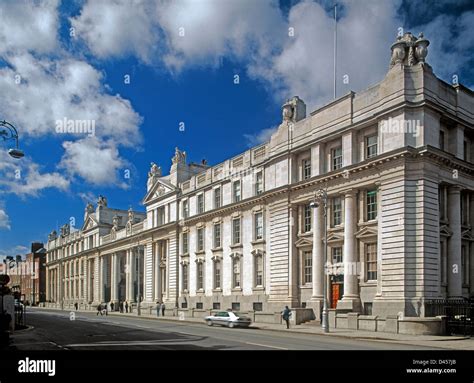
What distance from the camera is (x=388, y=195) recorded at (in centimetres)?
2892

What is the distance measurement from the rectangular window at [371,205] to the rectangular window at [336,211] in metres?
2.51

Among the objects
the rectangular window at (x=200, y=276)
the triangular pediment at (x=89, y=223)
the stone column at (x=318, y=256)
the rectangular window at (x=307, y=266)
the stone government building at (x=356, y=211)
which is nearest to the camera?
the stone government building at (x=356, y=211)

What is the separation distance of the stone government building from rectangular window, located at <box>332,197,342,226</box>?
83 millimetres

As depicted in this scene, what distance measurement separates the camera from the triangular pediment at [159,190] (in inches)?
2190

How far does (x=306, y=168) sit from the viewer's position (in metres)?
36.7

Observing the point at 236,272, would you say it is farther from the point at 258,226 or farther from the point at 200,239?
the point at 200,239

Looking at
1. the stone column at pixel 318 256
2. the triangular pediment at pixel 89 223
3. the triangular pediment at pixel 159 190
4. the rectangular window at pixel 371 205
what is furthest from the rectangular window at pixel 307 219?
the triangular pediment at pixel 89 223

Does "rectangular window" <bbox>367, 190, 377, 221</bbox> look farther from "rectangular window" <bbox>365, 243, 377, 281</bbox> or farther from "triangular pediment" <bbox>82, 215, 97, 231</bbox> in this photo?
"triangular pediment" <bbox>82, 215, 97, 231</bbox>

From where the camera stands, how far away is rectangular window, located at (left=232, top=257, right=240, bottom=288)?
43.9 m

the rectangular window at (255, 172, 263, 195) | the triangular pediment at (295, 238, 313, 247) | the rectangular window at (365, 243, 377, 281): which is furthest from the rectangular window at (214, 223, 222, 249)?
the rectangular window at (365, 243, 377, 281)

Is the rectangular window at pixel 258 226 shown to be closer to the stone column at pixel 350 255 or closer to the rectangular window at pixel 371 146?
the stone column at pixel 350 255

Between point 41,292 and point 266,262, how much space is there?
91523 millimetres

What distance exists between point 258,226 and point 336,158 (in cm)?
1072
